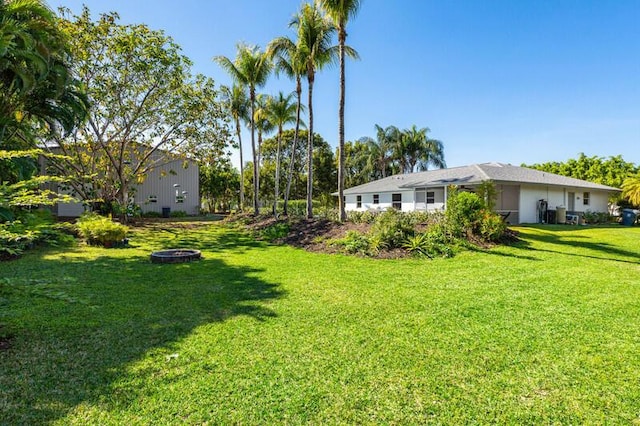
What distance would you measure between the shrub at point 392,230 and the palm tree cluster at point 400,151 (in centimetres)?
2639

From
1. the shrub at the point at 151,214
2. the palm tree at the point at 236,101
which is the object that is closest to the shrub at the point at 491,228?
the palm tree at the point at 236,101

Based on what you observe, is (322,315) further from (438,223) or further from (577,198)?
(577,198)

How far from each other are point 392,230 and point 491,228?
3.16 m

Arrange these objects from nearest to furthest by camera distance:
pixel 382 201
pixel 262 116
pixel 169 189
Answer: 1. pixel 262 116
2. pixel 382 201
3. pixel 169 189

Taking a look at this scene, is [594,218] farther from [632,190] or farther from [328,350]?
[328,350]

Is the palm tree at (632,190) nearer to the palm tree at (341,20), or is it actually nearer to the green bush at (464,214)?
the green bush at (464,214)

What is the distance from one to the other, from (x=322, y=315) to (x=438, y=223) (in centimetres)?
733

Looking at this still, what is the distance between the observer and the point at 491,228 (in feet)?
32.0

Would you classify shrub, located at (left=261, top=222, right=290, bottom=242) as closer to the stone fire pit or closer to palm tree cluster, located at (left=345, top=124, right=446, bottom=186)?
the stone fire pit

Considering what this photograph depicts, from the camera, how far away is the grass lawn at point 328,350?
7.85ft

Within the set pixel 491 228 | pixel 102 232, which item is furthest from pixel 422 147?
pixel 102 232

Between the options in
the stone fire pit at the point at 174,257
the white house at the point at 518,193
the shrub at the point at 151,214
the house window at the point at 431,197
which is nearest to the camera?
the stone fire pit at the point at 174,257

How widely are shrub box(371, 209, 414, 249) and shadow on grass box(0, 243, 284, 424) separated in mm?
Answer: 4062

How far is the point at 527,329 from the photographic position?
153 inches
